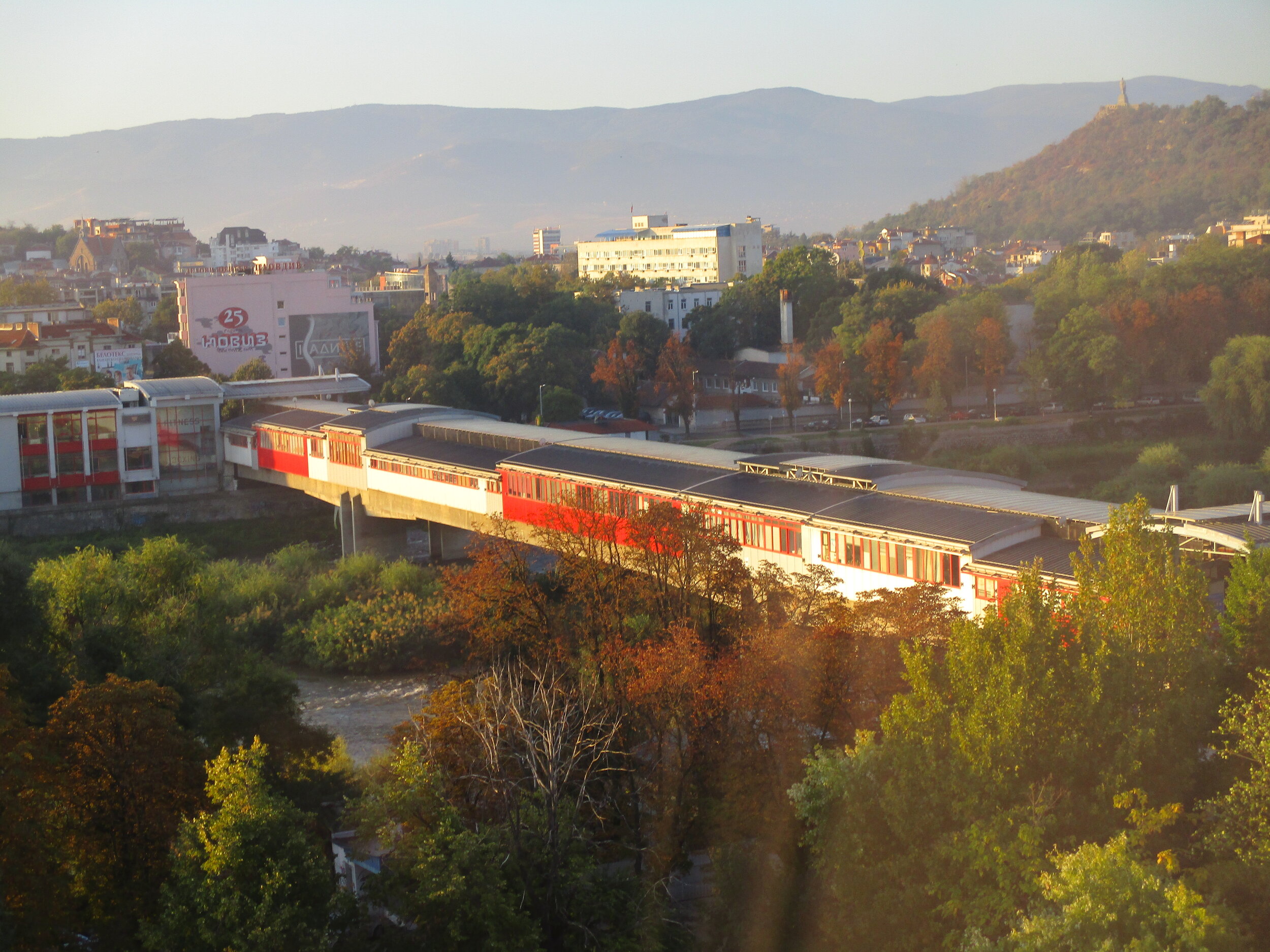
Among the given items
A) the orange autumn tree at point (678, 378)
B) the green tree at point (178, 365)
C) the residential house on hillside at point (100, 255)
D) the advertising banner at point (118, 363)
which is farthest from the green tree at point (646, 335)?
the residential house on hillside at point (100, 255)

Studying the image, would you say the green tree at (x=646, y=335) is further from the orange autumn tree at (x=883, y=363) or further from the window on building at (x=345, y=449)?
the window on building at (x=345, y=449)

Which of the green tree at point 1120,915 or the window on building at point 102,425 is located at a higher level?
the window on building at point 102,425

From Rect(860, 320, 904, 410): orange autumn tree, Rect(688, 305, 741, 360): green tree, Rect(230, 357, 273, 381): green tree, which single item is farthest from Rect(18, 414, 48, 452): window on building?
Rect(688, 305, 741, 360): green tree

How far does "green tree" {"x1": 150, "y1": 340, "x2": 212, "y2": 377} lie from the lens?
35.7 m

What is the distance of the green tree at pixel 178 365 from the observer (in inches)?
1406

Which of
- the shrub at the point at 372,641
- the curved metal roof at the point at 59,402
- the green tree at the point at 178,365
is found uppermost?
the green tree at the point at 178,365

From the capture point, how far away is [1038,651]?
833 cm

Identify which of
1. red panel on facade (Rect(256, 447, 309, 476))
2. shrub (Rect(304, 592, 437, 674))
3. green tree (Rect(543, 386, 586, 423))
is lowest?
shrub (Rect(304, 592, 437, 674))

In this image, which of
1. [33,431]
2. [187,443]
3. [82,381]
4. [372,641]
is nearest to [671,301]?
[82,381]

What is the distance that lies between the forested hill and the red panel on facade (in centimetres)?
7618

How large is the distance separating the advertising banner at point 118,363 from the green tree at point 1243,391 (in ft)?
91.6

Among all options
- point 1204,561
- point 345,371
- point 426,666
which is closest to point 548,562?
point 426,666

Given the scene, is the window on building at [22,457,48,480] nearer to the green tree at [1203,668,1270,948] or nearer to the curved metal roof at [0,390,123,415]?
the curved metal roof at [0,390,123,415]

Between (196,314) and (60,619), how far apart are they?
90.8 feet
